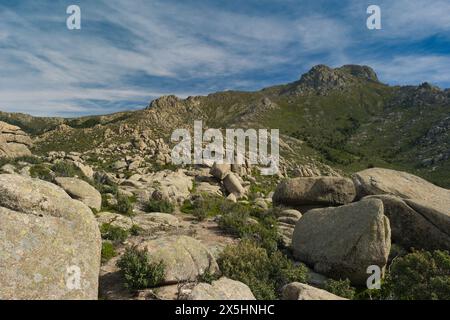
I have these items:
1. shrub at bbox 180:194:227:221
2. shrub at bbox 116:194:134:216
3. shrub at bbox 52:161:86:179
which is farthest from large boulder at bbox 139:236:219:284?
shrub at bbox 52:161:86:179

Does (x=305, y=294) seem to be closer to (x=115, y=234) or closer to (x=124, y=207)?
(x=115, y=234)

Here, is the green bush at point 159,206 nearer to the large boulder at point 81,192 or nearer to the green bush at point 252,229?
the large boulder at point 81,192

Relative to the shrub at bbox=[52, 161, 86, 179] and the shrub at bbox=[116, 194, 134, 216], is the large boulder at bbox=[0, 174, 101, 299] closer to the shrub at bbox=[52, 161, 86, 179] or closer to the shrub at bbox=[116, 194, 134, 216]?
the shrub at bbox=[116, 194, 134, 216]

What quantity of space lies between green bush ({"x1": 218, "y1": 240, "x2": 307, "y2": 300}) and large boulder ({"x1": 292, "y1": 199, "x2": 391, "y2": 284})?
161cm

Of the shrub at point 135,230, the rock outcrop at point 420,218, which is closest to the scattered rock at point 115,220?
the shrub at point 135,230

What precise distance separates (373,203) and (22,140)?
56627mm

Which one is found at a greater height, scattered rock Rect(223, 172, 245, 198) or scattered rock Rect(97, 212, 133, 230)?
scattered rock Rect(223, 172, 245, 198)

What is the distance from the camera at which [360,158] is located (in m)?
186

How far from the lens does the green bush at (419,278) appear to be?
457 inches

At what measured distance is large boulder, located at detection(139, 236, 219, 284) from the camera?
A: 11.9m

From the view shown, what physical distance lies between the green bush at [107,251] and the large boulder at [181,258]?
2.53m

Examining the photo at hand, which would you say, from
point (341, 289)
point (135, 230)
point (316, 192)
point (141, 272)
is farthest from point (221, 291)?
point (316, 192)
